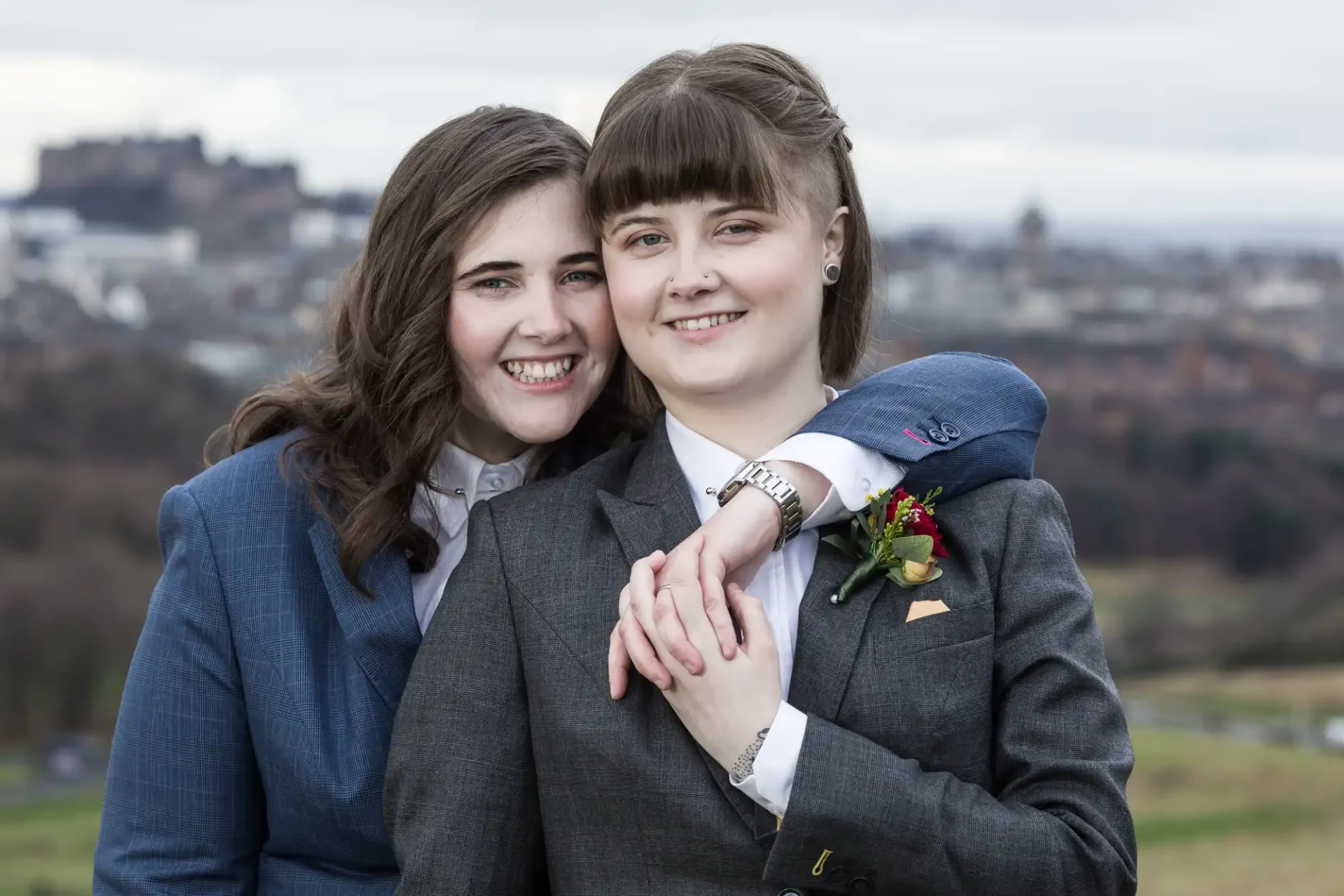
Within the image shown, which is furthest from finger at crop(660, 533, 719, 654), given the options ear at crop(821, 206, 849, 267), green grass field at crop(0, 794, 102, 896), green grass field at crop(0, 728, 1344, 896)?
green grass field at crop(0, 728, 1344, 896)

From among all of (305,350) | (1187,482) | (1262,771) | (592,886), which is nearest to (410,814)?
(592,886)

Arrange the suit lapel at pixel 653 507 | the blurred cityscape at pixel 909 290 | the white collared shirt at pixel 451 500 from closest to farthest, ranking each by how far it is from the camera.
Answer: the suit lapel at pixel 653 507, the white collared shirt at pixel 451 500, the blurred cityscape at pixel 909 290

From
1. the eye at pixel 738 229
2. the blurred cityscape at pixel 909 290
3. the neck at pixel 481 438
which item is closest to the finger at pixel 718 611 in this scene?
the eye at pixel 738 229

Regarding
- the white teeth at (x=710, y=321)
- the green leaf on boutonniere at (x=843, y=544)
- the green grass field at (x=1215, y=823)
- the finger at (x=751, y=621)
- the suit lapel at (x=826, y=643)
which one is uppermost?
the white teeth at (x=710, y=321)

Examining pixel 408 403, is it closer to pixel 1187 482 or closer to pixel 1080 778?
pixel 1080 778

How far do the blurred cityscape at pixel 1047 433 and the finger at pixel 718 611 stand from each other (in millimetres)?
35026

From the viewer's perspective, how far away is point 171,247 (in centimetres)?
5966

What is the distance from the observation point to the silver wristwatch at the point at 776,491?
110 inches

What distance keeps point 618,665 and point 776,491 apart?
43 centimetres

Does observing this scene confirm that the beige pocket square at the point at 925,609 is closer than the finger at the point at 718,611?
No

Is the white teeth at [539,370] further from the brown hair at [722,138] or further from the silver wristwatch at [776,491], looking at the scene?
the silver wristwatch at [776,491]

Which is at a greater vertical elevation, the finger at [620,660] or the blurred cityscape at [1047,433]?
the finger at [620,660]

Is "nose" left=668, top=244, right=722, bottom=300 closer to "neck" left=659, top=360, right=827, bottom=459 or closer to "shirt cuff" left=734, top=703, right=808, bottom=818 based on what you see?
"neck" left=659, top=360, right=827, bottom=459

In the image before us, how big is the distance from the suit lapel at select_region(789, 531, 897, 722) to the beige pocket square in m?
0.07
